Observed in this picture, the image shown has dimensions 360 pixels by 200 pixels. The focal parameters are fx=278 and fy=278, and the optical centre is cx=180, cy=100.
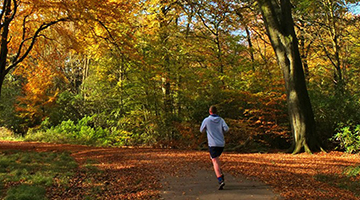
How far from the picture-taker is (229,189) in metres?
5.57

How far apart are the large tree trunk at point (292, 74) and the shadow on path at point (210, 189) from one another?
18.0 feet

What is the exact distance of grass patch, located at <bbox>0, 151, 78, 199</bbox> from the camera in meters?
5.10

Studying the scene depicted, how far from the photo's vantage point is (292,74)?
11.0 meters

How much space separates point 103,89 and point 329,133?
12917 millimetres

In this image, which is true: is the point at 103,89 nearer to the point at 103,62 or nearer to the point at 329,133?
the point at 103,62

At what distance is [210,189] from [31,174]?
4.26 metres

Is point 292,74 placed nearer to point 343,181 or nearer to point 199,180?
point 343,181

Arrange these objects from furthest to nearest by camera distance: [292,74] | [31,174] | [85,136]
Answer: [85,136] → [292,74] → [31,174]

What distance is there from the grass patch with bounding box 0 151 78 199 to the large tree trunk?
819 centimetres

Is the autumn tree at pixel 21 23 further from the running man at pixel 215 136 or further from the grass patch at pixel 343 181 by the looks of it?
the grass patch at pixel 343 181

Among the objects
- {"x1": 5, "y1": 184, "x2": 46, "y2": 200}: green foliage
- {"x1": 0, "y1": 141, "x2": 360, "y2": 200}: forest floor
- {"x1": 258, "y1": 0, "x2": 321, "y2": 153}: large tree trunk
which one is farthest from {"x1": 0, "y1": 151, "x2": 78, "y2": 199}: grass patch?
{"x1": 258, "y1": 0, "x2": 321, "y2": 153}: large tree trunk

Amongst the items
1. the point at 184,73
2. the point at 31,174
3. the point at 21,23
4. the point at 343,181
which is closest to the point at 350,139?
→ the point at 343,181

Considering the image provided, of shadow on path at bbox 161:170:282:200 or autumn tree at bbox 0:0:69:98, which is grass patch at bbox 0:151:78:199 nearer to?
shadow on path at bbox 161:170:282:200

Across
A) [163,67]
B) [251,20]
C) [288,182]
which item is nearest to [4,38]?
[163,67]
